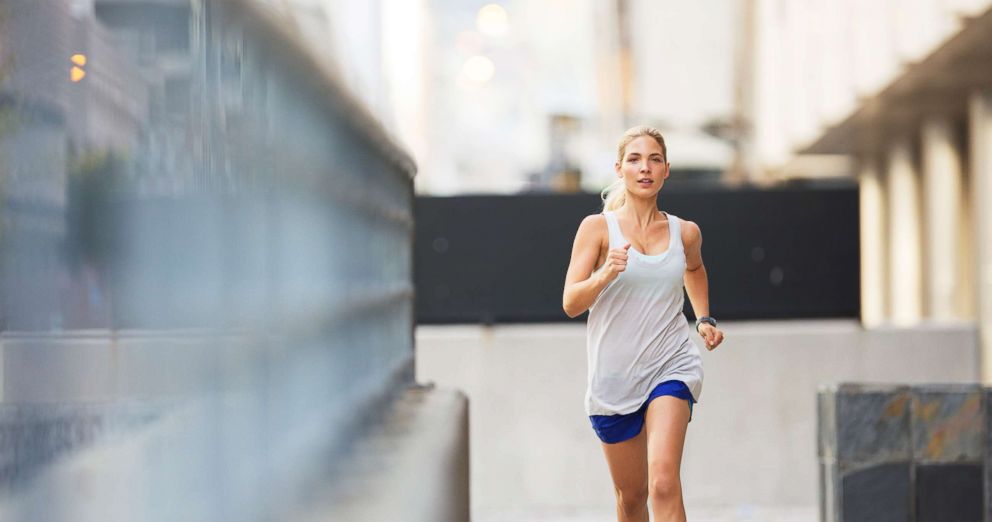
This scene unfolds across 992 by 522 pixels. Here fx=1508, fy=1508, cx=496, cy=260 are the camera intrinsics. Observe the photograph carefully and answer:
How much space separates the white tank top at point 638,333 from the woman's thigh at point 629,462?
114mm

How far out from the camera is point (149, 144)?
3.56 ft

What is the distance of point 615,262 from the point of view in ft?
10.5

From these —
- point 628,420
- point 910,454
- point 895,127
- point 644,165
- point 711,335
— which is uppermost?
point 895,127

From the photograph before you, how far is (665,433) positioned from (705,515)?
6.95 meters

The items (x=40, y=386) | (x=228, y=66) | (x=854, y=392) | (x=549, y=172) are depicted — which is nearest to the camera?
(x=40, y=386)

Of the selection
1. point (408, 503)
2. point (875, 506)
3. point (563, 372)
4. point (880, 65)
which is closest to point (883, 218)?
point (880, 65)

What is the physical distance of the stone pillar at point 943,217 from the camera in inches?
1182

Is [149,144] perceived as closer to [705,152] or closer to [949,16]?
[949,16]

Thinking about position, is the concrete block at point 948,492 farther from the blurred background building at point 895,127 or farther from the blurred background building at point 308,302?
the blurred background building at point 895,127

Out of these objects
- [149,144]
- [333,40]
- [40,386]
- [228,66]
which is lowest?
[40,386]

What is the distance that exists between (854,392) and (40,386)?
16.2 feet

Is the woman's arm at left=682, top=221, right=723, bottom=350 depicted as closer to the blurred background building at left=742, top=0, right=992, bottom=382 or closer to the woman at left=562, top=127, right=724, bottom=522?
the woman at left=562, top=127, right=724, bottom=522

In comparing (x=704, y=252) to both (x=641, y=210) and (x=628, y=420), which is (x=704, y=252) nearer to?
(x=628, y=420)

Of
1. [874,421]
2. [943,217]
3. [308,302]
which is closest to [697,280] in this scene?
[308,302]
